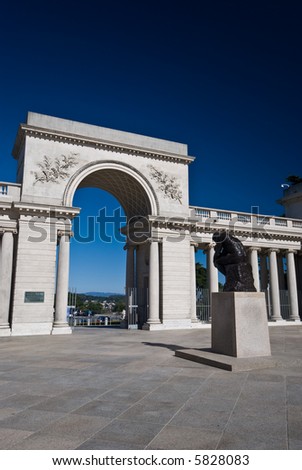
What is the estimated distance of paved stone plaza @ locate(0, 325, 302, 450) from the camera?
15.4 feet

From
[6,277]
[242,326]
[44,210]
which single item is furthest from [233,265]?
[6,277]

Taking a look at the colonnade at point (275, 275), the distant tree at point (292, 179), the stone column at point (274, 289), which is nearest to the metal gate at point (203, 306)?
the colonnade at point (275, 275)

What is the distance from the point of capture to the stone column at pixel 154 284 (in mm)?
26156

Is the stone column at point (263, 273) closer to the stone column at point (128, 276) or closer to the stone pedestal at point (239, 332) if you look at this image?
the stone column at point (128, 276)

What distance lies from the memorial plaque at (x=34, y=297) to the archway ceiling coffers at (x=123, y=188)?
1042 centimetres

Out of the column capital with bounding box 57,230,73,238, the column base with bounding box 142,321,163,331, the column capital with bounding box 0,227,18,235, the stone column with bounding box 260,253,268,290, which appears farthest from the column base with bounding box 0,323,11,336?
the stone column with bounding box 260,253,268,290

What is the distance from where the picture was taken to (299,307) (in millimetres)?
36969

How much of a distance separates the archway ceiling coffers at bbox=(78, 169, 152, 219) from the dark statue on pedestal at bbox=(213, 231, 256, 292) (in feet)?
51.8

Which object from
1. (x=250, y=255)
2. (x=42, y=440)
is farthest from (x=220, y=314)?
(x=250, y=255)

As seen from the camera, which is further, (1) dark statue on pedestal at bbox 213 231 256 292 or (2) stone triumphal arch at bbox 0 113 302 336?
(2) stone triumphal arch at bbox 0 113 302 336

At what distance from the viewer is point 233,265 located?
12.1 m

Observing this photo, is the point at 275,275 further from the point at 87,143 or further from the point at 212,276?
the point at 87,143

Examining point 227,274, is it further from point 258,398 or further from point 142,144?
point 142,144

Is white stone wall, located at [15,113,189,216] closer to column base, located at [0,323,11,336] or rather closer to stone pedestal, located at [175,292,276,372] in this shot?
column base, located at [0,323,11,336]
